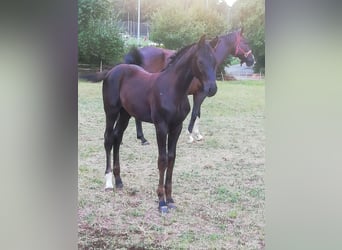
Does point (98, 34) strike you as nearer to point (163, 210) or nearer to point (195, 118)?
point (195, 118)

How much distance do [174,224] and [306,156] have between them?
101cm

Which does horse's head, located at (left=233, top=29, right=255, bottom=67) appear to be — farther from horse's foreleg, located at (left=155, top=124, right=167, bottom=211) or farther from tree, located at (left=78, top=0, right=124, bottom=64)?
tree, located at (left=78, top=0, right=124, bottom=64)

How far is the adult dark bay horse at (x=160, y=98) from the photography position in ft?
10.6

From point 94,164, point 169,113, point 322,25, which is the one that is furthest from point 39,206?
point 322,25

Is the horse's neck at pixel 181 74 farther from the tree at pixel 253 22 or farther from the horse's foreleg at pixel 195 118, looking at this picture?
the tree at pixel 253 22

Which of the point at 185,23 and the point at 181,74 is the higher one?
the point at 185,23

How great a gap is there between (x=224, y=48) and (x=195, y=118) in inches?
20.7

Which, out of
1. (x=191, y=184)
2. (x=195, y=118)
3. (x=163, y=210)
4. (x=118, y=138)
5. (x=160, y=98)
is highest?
(x=160, y=98)

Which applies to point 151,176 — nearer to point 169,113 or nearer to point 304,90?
point 169,113

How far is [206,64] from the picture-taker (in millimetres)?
3219

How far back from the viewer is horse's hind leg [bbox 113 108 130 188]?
331 cm

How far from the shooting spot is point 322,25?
309 cm

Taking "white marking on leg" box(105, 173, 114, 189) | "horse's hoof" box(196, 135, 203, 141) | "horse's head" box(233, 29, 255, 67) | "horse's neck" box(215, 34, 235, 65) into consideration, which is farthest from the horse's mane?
"white marking on leg" box(105, 173, 114, 189)

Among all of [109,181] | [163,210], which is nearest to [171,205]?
[163,210]
